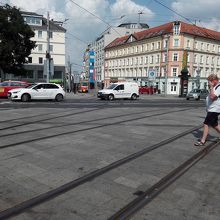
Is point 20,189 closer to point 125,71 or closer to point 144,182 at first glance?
point 144,182

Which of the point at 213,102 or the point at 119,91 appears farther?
the point at 119,91

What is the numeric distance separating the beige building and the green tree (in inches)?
1066

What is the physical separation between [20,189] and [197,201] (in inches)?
97.3

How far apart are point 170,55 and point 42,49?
101 feet

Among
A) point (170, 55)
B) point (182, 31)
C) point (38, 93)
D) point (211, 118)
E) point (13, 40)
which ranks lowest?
point (38, 93)

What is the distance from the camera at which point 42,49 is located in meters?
69.7

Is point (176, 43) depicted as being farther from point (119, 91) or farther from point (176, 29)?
point (119, 91)

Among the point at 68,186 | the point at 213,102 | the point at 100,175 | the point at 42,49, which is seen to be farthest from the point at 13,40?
the point at 68,186

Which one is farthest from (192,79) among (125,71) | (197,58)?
(125,71)

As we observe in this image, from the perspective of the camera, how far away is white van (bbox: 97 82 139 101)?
27.2m

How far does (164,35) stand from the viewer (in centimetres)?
7069

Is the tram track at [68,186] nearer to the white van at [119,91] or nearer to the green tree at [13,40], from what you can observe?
the white van at [119,91]

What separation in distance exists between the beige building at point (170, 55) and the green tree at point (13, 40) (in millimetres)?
27088

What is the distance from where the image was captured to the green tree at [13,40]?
137ft
